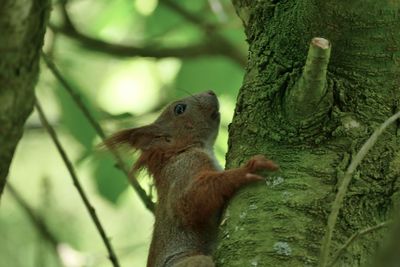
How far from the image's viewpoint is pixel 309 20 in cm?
339

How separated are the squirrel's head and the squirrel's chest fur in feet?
0.81

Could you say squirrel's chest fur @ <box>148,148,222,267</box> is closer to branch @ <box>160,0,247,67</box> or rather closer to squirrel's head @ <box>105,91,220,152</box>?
squirrel's head @ <box>105,91,220,152</box>

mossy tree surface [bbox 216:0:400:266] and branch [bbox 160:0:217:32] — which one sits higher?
branch [bbox 160:0:217:32]

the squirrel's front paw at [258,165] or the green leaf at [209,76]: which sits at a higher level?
the green leaf at [209,76]

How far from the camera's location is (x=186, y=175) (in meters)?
4.64

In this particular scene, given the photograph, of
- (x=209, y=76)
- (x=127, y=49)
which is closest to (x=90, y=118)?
(x=209, y=76)

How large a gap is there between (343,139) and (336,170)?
0.50 ft

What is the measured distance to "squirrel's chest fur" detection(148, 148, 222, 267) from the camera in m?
4.28

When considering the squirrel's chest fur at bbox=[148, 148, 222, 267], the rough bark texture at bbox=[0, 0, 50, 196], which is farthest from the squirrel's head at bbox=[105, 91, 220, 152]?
the rough bark texture at bbox=[0, 0, 50, 196]

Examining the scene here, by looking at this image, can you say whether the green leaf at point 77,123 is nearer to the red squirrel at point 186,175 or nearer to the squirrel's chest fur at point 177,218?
the red squirrel at point 186,175

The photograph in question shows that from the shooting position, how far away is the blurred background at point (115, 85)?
506 centimetres

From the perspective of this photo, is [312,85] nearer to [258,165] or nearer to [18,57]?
[258,165]

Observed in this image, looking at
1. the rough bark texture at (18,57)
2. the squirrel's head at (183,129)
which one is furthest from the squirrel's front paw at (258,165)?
the squirrel's head at (183,129)

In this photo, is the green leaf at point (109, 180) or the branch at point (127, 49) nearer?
the green leaf at point (109, 180)
